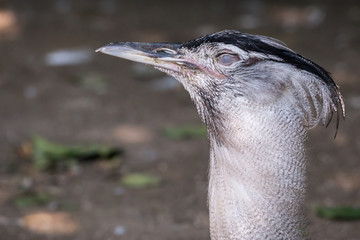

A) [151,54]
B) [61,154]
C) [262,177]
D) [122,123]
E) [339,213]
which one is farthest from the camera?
[122,123]

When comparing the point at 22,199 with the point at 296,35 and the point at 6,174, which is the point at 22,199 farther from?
the point at 296,35

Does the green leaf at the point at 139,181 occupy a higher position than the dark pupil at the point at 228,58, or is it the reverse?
the green leaf at the point at 139,181

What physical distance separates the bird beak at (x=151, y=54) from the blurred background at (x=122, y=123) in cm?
68

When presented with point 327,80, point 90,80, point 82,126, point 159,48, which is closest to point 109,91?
point 90,80

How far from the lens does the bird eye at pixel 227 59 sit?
273 cm

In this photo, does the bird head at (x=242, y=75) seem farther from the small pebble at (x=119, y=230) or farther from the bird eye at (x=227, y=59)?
the small pebble at (x=119, y=230)

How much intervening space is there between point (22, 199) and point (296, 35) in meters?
3.89

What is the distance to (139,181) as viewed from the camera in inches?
187

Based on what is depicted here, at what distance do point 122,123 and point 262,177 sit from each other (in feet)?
10.4

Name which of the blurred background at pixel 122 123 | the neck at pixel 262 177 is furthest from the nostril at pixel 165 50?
the blurred background at pixel 122 123

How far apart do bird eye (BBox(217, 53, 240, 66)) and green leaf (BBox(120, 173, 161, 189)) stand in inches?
83.7

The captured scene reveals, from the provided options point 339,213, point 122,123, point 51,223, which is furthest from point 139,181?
point 339,213

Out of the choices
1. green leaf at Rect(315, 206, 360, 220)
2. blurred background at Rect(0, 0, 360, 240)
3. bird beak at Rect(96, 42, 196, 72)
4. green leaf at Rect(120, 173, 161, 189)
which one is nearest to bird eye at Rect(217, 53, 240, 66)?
bird beak at Rect(96, 42, 196, 72)

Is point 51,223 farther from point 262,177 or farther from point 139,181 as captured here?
point 262,177
